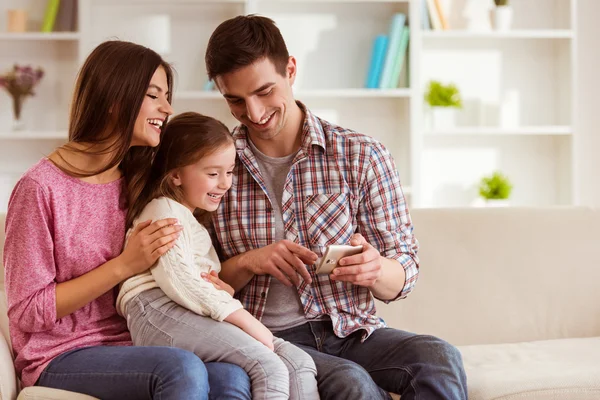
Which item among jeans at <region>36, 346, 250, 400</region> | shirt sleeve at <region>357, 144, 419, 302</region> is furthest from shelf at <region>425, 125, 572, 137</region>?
jeans at <region>36, 346, 250, 400</region>

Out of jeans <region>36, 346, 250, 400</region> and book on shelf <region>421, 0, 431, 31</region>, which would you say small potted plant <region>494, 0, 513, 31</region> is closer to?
book on shelf <region>421, 0, 431, 31</region>

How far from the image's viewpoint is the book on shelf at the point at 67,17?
159 inches

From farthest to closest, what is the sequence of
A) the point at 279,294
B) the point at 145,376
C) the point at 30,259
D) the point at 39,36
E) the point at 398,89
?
A: 1. the point at 398,89
2. the point at 39,36
3. the point at 279,294
4. the point at 30,259
5. the point at 145,376

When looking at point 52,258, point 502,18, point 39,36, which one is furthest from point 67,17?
point 52,258

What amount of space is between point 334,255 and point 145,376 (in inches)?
19.2

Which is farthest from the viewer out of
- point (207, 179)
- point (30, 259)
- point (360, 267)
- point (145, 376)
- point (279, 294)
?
point (279, 294)

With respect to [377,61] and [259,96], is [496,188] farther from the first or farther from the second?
[259,96]

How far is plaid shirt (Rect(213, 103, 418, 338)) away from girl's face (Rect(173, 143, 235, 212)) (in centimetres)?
13

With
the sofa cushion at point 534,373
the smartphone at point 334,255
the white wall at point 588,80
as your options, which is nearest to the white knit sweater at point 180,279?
the smartphone at point 334,255

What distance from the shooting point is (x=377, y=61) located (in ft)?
13.4

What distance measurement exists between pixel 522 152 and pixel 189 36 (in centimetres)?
189

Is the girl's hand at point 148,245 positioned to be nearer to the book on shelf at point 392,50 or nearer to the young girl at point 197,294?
the young girl at point 197,294

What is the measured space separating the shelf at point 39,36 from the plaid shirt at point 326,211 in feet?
7.06

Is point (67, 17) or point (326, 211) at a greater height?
point (67, 17)
